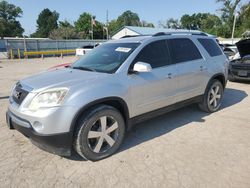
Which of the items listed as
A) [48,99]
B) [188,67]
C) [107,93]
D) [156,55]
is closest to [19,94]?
[48,99]

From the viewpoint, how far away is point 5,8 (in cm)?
7462

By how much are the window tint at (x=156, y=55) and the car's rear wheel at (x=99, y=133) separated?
3.47ft

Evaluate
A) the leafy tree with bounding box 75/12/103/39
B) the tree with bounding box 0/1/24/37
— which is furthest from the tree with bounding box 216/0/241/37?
the tree with bounding box 0/1/24/37

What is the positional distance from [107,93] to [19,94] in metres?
1.26

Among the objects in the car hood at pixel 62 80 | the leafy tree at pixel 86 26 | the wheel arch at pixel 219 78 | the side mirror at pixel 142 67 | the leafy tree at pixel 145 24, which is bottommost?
the wheel arch at pixel 219 78

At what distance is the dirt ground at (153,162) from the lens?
3062 mm

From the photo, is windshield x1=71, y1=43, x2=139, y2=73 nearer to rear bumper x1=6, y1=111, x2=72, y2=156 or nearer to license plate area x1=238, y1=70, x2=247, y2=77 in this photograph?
rear bumper x1=6, y1=111, x2=72, y2=156

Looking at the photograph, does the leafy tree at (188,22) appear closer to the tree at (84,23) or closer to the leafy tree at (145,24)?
the leafy tree at (145,24)

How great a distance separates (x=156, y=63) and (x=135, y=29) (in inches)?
1637

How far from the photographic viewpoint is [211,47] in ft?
18.4

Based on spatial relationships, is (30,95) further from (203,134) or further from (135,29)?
(135,29)

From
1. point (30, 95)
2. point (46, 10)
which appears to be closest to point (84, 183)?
point (30, 95)

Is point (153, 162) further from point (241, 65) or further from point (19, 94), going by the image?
point (241, 65)

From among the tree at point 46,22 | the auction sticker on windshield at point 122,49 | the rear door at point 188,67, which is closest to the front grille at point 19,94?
the auction sticker on windshield at point 122,49
